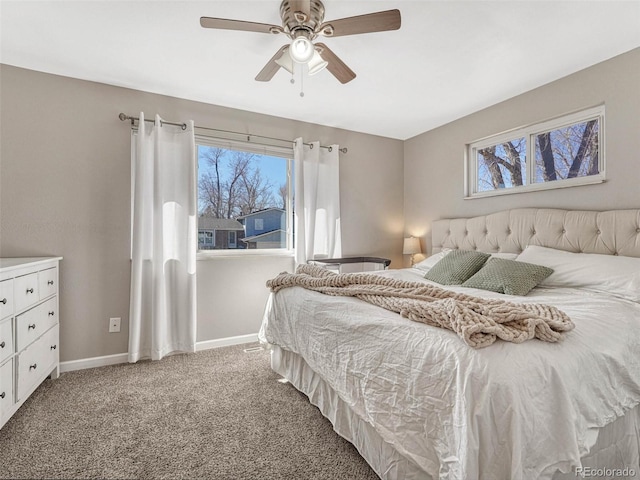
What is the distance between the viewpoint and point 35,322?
203 cm

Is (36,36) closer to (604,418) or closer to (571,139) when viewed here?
(604,418)

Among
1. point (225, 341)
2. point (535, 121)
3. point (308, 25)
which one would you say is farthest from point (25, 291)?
point (535, 121)

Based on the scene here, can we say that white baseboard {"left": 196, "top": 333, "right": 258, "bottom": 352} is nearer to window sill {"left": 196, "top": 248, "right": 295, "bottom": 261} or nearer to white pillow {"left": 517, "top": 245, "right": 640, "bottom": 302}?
window sill {"left": 196, "top": 248, "right": 295, "bottom": 261}

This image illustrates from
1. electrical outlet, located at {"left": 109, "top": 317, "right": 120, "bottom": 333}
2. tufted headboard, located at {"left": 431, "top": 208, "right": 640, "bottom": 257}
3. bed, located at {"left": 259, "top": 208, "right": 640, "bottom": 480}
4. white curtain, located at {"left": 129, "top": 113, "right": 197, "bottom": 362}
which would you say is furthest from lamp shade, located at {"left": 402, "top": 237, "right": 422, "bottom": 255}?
electrical outlet, located at {"left": 109, "top": 317, "right": 120, "bottom": 333}

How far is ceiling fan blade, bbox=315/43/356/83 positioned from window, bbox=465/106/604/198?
5.83 feet

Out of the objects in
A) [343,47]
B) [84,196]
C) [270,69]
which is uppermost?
[343,47]

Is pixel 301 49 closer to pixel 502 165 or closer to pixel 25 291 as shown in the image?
pixel 25 291

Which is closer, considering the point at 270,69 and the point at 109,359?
the point at 270,69

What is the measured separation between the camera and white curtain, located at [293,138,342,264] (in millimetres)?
3312

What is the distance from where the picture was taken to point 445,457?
3.15ft

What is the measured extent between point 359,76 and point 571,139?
5.69 ft

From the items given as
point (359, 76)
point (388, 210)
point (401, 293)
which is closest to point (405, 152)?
point (388, 210)

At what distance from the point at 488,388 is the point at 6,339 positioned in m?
2.32

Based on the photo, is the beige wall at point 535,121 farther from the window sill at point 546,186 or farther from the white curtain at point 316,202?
the white curtain at point 316,202
